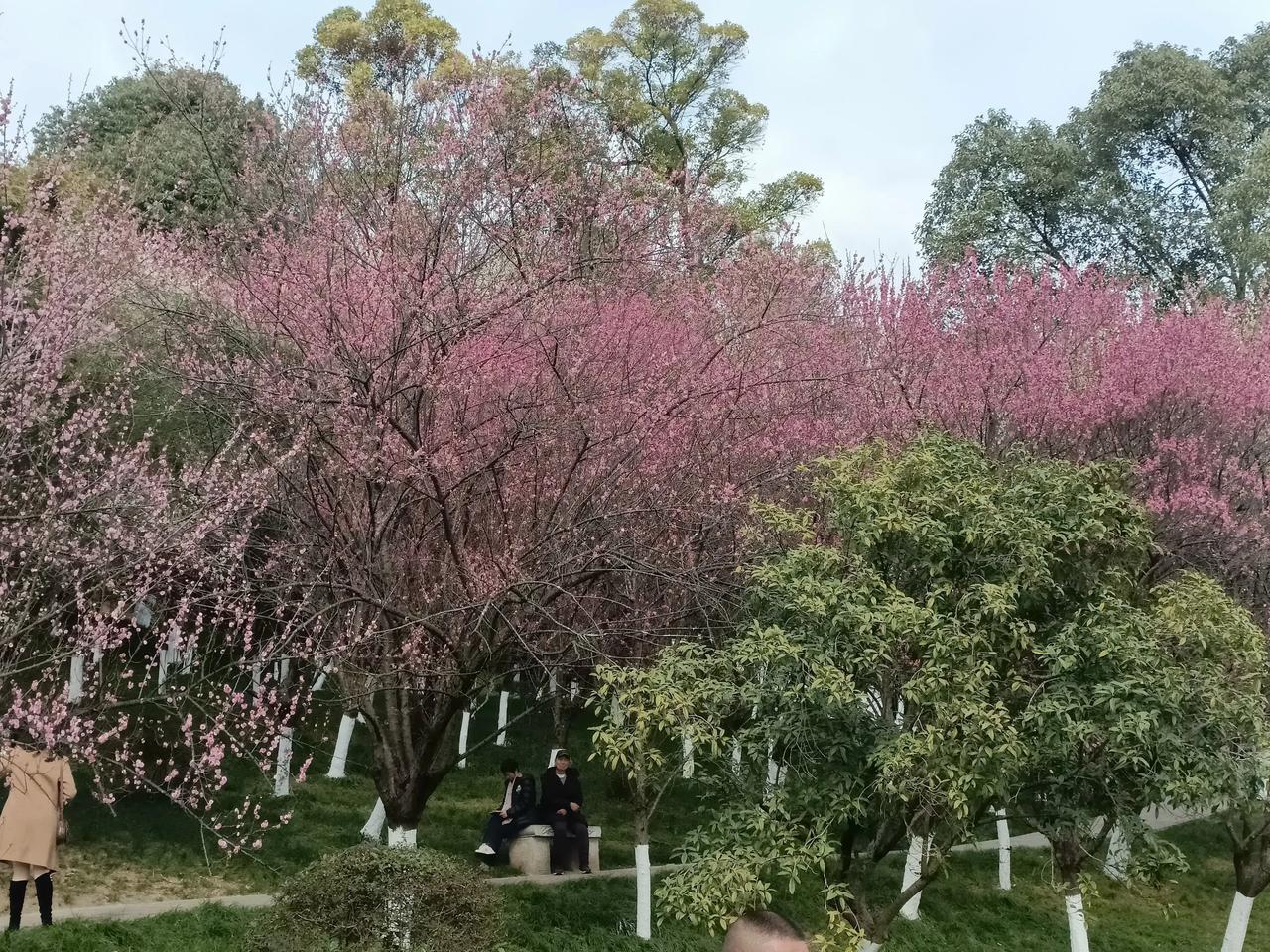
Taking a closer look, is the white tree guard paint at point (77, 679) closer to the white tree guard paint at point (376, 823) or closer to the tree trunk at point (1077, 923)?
the white tree guard paint at point (376, 823)

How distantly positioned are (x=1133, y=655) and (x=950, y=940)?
6219 millimetres

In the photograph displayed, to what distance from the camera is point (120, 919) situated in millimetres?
9398

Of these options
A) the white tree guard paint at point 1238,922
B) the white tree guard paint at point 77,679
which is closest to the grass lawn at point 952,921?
the white tree guard paint at point 1238,922

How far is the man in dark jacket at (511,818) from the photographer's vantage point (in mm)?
12188

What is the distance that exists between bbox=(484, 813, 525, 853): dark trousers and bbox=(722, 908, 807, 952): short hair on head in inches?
387

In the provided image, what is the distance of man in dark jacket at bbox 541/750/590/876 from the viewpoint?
39.9 ft

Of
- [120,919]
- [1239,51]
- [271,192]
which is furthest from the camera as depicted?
[1239,51]

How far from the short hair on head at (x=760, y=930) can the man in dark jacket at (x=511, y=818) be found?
Result: 9.77 meters

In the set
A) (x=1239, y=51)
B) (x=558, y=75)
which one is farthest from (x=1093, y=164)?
(x=558, y=75)

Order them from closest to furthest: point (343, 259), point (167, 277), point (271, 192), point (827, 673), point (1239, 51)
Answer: point (827, 673)
point (343, 259)
point (271, 192)
point (167, 277)
point (1239, 51)

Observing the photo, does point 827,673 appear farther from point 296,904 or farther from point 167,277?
point 167,277

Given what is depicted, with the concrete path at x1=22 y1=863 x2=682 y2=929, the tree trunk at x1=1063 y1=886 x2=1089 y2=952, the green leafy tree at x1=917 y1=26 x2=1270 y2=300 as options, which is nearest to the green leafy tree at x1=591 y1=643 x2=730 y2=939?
the concrete path at x1=22 y1=863 x2=682 y2=929

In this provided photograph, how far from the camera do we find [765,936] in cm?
271

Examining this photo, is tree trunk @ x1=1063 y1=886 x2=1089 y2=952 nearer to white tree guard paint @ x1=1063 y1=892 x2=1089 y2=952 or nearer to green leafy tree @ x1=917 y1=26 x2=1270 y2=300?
white tree guard paint @ x1=1063 y1=892 x2=1089 y2=952
